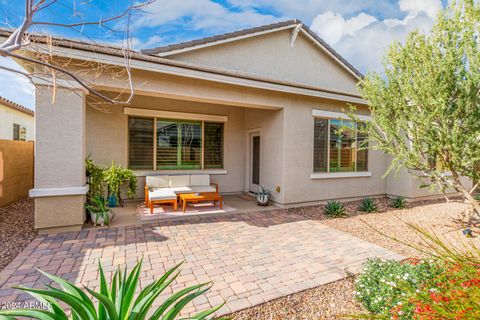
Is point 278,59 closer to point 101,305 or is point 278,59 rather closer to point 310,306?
point 310,306

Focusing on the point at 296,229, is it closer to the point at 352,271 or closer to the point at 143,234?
the point at 352,271

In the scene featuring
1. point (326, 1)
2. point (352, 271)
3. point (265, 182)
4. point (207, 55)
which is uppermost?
point (326, 1)

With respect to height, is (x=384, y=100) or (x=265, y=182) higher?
(x=384, y=100)

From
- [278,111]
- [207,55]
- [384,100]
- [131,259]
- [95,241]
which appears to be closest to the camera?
[131,259]

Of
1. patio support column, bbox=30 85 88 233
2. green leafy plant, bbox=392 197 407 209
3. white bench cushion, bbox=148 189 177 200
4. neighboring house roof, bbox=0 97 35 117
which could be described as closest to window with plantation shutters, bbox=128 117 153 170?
white bench cushion, bbox=148 189 177 200

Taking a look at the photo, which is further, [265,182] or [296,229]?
[265,182]

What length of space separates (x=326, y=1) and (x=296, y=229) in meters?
9.65

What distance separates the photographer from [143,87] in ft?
22.5

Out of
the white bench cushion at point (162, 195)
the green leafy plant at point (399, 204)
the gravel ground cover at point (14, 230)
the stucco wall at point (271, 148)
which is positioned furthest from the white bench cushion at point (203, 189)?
the green leafy plant at point (399, 204)

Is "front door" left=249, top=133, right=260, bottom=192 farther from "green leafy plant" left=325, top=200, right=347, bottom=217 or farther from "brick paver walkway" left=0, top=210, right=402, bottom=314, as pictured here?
"brick paver walkway" left=0, top=210, right=402, bottom=314

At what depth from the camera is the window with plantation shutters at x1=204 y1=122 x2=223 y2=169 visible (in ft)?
36.7

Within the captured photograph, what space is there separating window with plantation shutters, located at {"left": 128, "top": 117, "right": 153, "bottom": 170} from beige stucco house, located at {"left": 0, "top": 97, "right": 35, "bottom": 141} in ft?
30.0

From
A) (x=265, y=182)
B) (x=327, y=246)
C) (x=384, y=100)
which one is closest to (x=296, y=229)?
(x=327, y=246)

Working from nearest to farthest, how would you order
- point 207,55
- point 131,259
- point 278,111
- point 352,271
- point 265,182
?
point 352,271 → point 131,259 → point 278,111 → point 265,182 → point 207,55
